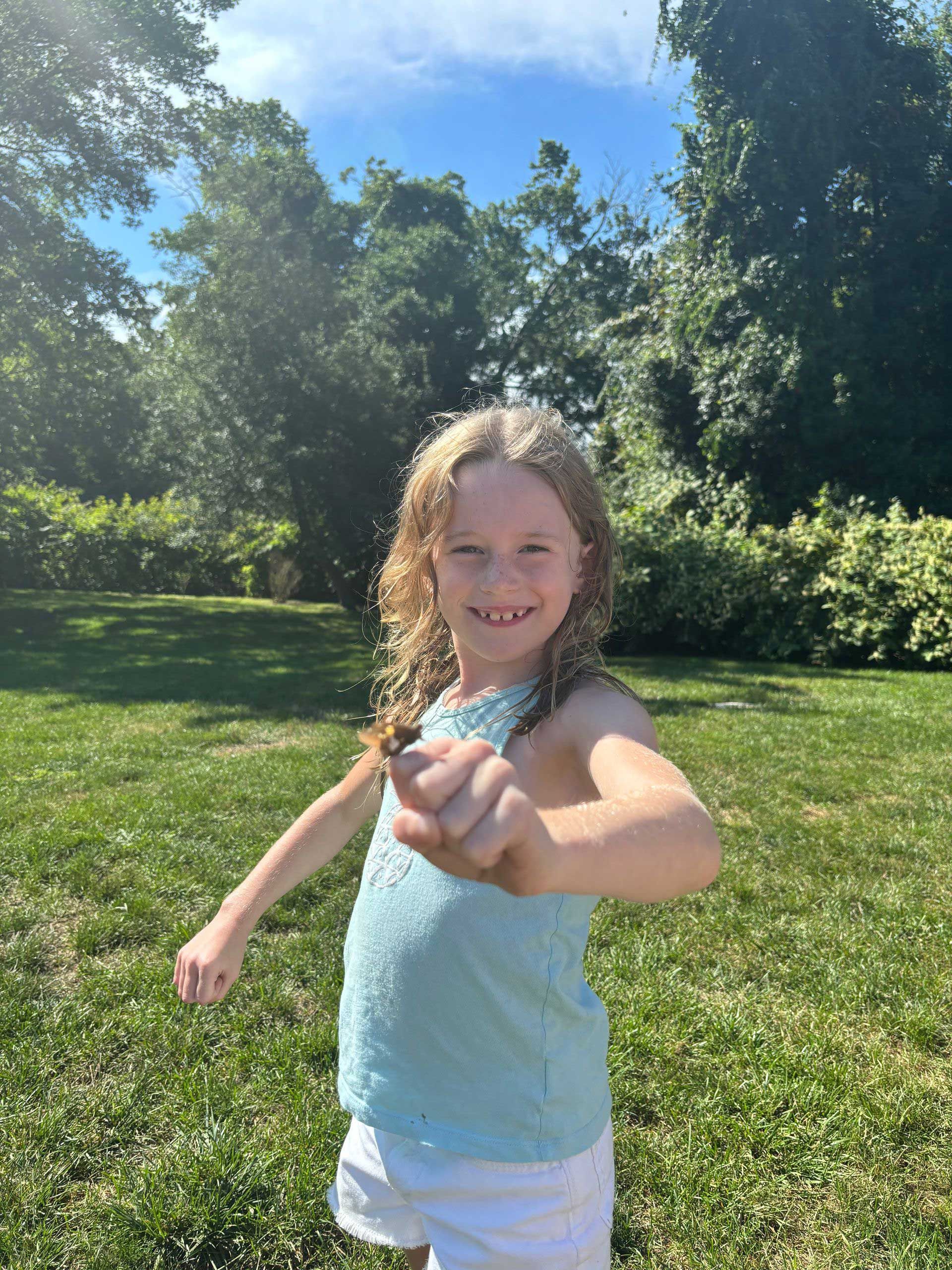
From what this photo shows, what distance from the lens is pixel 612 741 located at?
1.17 metres

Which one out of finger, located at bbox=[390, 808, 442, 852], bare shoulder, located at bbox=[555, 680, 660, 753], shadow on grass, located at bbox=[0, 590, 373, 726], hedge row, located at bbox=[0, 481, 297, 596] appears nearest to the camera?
finger, located at bbox=[390, 808, 442, 852]

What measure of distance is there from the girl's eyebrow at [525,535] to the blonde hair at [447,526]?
0.18ft

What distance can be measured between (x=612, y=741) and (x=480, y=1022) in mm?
508

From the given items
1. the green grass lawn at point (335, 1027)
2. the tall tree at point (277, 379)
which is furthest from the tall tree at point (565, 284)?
the green grass lawn at point (335, 1027)

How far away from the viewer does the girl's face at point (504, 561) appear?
135 cm

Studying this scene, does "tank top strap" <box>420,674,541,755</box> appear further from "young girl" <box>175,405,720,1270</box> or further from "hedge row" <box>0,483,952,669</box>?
"hedge row" <box>0,483,952,669</box>

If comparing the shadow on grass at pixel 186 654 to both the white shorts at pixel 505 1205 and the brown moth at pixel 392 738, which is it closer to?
the white shorts at pixel 505 1205

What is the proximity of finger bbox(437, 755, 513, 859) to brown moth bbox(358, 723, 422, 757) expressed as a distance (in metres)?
0.06

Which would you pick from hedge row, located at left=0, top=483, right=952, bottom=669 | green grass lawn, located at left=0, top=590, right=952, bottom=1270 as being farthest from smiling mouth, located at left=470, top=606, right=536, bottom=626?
hedge row, located at left=0, top=483, right=952, bottom=669

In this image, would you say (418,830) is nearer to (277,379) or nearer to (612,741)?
(612,741)

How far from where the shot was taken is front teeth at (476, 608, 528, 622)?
1.37m

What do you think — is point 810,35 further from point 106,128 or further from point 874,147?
point 106,128

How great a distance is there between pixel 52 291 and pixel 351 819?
17232mm

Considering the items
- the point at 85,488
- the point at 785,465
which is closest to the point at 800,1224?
the point at 785,465
